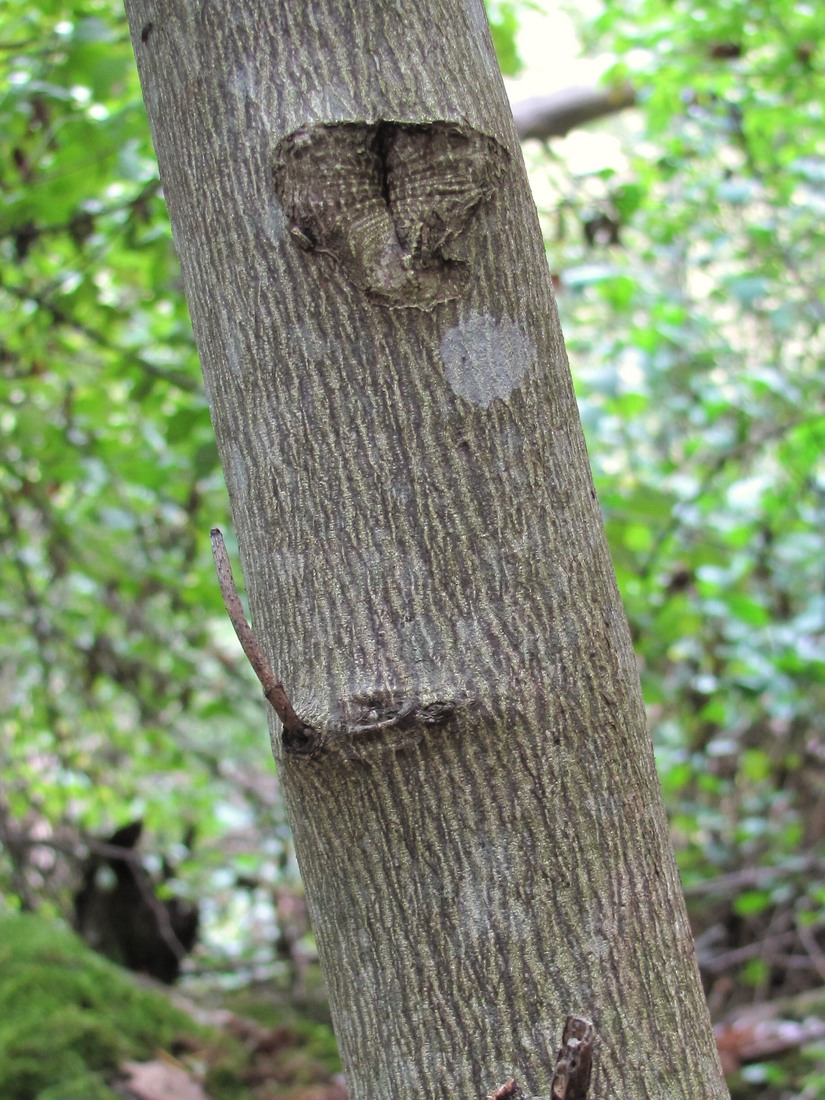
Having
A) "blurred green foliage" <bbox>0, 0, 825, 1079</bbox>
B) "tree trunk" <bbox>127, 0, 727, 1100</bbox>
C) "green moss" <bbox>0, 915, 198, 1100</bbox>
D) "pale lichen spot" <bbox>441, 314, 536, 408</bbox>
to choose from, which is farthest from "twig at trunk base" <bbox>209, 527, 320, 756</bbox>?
"blurred green foliage" <bbox>0, 0, 825, 1079</bbox>

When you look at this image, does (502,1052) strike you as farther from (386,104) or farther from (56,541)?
(56,541)

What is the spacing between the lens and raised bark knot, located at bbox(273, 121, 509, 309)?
706 millimetres

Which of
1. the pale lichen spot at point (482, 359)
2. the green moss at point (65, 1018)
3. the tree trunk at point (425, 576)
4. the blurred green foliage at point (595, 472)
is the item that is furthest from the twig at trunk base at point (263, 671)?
the blurred green foliage at point (595, 472)

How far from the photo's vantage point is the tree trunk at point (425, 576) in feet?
2.23

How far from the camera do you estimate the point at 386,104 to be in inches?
28.3

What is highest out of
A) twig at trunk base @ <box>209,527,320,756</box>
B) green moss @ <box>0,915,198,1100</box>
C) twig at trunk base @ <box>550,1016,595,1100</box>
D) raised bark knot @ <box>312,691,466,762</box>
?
twig at trunk base @ <box>209,527,320,756</box>

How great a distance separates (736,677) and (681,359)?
1209 millimetres

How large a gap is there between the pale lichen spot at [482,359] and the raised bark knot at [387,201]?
0.03 metres

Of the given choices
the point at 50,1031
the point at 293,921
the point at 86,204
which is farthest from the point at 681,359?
the point at 50,1031

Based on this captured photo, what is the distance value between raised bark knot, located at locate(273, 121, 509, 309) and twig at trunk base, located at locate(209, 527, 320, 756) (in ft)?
0.70

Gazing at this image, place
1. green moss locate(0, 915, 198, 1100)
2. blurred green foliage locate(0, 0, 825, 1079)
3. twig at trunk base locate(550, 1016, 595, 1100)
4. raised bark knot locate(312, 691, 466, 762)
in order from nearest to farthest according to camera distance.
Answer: twig at trunk base locate(550, 1016, 595, 1100) < raised bark knot locate(312, 691, 466, 762) < green moss locate(0, 915, 198, 1100) < blurred green foliage locate(0, 0, 825, 1079)

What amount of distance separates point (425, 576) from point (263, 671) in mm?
129

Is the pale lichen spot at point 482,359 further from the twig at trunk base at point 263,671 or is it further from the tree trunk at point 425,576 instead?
the twig at trunk base at point 263,671

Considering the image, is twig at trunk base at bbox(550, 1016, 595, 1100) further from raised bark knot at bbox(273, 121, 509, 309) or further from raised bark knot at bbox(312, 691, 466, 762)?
raised bark knot at bbox(273, 121, 509, 309)
